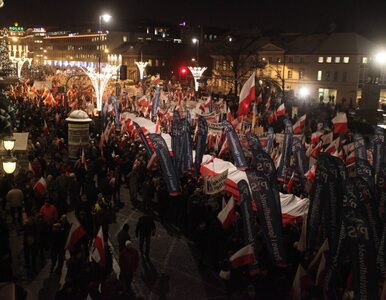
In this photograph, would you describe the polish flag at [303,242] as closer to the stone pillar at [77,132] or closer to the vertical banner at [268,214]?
the vertical banner at [268,214]

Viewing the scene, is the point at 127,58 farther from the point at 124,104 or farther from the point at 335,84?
the point at 124,104

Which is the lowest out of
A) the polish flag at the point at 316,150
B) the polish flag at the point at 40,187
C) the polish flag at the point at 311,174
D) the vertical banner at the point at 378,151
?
the polish flag at the point at 40,187

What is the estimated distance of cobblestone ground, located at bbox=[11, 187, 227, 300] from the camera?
391 inches

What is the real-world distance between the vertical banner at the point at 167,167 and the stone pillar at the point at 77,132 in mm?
7360

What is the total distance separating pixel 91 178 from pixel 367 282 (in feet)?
34.1

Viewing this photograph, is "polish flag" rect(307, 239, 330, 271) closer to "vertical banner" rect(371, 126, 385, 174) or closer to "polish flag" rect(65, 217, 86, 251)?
"polish flag" rect(65, 217, 86, 251)

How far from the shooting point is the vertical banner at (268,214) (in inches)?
367

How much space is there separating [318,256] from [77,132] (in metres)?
13.8

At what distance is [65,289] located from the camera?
7.75m

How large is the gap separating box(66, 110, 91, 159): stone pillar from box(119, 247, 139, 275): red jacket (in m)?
11.5

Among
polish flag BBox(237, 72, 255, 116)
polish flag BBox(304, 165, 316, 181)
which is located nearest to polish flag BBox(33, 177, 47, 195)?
polish flag BBox(237, 72, 255, 116)

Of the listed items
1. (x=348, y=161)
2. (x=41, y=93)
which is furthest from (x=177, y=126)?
(x=41, y=93)

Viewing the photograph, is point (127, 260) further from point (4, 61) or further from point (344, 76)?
point (344, 76)

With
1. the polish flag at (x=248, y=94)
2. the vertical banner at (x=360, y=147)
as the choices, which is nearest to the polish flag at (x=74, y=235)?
the polish flag at (x=248, y=94)
